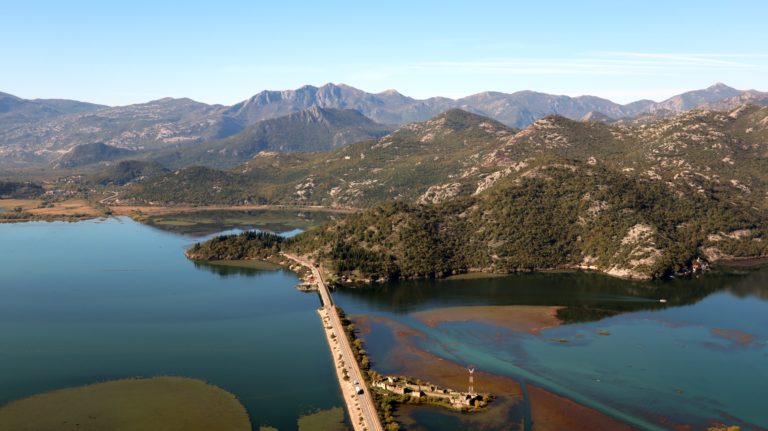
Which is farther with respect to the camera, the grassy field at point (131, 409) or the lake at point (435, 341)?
the lake at point (435, 341)

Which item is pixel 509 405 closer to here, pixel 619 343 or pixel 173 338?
pixel 619 343

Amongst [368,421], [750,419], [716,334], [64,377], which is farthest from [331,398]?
[716,334]

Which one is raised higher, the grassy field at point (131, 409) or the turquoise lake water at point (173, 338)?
the turquoise lake water at point (173, 338)

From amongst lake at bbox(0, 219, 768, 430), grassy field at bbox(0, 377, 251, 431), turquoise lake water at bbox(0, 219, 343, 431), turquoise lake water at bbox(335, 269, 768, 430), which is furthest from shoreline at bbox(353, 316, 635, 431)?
grassy field at bbox(0, 377, 251, 431)

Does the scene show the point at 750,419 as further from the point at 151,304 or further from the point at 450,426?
the point at 151,304

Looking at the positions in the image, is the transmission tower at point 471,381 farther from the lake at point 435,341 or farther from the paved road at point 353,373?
the paved road at point 353,373

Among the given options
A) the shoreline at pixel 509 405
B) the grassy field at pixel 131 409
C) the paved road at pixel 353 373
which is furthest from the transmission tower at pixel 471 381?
the grassy field at pixel 131 409
